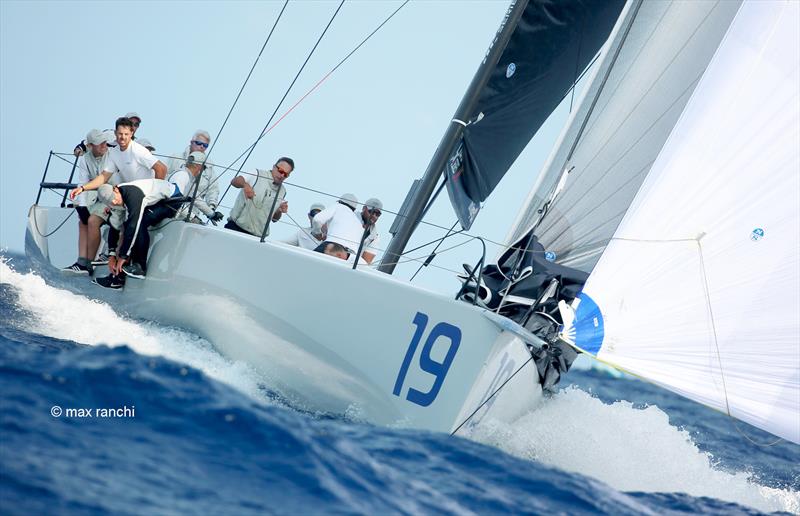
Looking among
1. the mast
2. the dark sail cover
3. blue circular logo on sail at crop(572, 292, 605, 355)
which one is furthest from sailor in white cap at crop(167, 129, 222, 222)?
blue circular logo on sail at crop(572, 292, 605, 355)

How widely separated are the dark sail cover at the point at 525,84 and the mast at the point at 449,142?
52mm

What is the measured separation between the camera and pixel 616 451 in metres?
5.50

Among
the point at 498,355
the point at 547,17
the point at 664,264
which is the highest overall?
the point at 547,17

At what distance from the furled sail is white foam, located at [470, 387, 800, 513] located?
0.99 meters

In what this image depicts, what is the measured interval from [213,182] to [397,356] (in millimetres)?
2527

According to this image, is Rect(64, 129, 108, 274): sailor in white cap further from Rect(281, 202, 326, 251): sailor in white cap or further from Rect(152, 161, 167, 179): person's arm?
Rect(281, 202, 326, 251): sailor in white cap

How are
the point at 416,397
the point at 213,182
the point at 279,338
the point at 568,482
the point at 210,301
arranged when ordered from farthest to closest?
the point at 213,182 → the point at 210,301 → the point at 279,338 → the point at 416,397 → the point at 568,482

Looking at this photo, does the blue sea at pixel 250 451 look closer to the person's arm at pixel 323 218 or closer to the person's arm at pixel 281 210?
the person's arm at pixel 281 210

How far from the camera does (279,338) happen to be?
528 centimetres

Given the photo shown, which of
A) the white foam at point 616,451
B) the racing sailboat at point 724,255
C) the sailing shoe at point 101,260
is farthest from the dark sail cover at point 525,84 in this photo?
the sailing shoe at point 101,260

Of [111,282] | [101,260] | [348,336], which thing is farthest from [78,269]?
[348,336]

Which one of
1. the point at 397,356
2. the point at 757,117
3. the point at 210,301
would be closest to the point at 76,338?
the point at 210,301

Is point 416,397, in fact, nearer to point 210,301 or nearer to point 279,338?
point 279,338

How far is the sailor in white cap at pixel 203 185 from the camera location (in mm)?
6672
